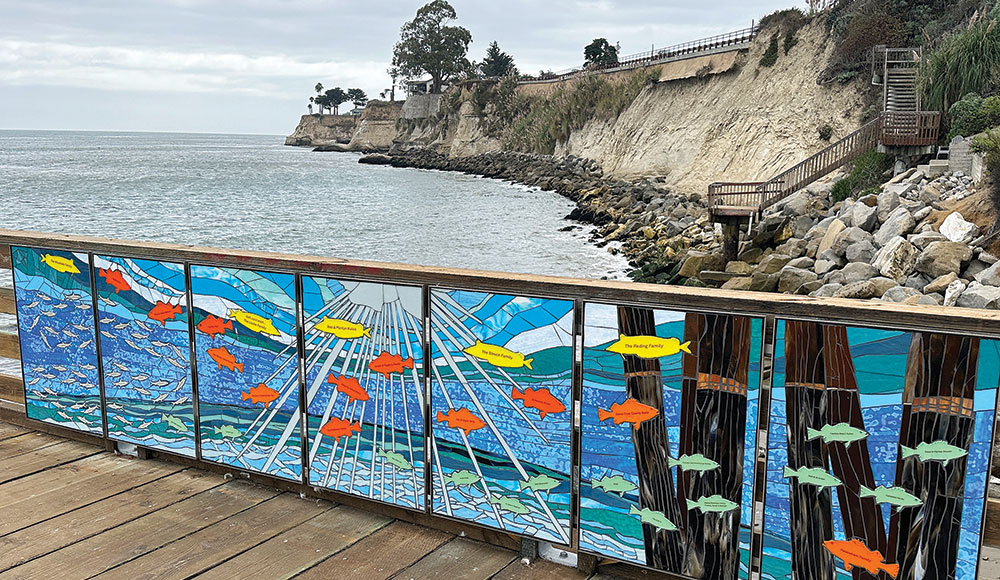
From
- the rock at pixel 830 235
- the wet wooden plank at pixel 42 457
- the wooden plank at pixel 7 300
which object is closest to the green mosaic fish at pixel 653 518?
the wet wooden plank at pixel 42 457

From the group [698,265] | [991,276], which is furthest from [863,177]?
[991,276]

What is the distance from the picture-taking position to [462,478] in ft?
10.0

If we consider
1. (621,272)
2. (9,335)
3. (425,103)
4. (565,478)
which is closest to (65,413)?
(9,335)

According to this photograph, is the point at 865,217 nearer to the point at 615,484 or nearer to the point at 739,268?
the point at 739,268

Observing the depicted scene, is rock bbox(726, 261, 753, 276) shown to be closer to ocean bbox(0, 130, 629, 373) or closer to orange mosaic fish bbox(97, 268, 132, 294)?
ocean bbox(0, 130, 629, 373)

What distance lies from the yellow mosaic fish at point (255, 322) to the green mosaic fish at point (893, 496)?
2.21m

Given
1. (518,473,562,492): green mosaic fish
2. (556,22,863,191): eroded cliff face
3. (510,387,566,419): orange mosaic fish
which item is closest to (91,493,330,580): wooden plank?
(518,473,562,492): green mosaic fish

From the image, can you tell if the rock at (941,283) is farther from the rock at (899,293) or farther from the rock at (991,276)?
the rock at (991,276)

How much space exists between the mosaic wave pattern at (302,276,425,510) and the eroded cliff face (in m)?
31.5

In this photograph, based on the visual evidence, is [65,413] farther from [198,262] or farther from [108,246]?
[198,262]

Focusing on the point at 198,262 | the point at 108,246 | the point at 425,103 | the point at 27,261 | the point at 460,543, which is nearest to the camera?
the point at 460,543

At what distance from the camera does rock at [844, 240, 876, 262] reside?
51.1ft

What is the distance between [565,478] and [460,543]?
1.84ft

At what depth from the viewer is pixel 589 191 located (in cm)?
4038
